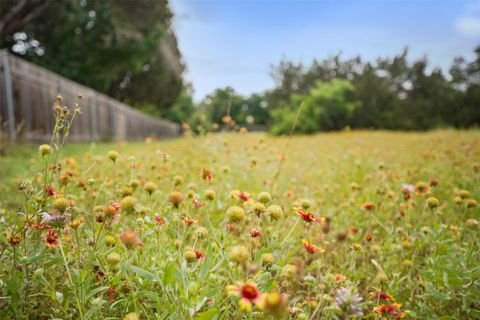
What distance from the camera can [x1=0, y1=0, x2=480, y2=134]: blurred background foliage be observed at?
11.5 metres

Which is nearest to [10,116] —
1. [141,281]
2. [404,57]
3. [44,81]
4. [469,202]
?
[44,81]

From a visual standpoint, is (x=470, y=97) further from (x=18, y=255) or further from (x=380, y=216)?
(x=18, y=255)

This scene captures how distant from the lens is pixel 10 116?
5328mm

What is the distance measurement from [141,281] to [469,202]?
1.61 meters

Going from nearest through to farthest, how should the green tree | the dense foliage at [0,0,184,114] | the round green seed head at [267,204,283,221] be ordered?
the round green seed head at [267,204,283,221] < the dense foliage at [0,0,184,114] < the green tree

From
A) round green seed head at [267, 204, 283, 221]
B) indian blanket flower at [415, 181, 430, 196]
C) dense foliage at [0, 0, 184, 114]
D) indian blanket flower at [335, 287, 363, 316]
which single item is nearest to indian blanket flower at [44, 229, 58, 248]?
round green seed head at [267, 204, 283, 221]

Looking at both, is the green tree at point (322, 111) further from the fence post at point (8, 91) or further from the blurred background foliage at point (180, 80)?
the fence post at point (8, 91)

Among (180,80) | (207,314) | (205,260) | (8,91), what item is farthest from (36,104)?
(180,80)

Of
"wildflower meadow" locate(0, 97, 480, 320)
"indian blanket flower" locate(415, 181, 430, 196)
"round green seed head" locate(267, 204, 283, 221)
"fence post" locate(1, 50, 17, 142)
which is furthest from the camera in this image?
"fence post" locate(1, 50, 17, 142)

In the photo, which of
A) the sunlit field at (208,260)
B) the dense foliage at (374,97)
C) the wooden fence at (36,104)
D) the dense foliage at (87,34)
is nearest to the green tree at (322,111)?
the dense foliage at (374,97)

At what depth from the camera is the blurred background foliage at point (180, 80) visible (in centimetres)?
1152

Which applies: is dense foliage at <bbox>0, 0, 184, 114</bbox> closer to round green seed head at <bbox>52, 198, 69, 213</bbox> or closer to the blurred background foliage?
the blurred background foliage

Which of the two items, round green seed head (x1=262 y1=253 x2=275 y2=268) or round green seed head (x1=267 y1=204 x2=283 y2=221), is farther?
round green seed head (x1=267 y1=204 x2=283 y2=221)

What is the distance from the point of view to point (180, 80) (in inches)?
968
